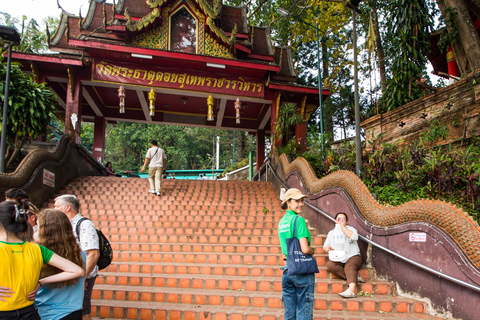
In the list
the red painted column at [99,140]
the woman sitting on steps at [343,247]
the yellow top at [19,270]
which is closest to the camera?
the yellow top at [19,270]

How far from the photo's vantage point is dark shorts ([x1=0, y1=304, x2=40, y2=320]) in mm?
2093

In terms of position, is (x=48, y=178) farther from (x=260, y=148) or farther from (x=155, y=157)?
→ (x=260, y=148)

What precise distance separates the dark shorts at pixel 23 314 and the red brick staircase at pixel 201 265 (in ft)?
7.57

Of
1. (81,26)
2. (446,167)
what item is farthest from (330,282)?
(81,26)

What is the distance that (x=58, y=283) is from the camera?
7.92 feet

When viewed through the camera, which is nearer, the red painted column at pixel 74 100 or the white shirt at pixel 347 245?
the white shirt at pixel 347 245

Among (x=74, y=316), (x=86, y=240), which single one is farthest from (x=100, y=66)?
(x=74, y=316)

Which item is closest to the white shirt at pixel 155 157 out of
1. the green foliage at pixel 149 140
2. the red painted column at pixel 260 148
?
the red painted column at pixel 260 148

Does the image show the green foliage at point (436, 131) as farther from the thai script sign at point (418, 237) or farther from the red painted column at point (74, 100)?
the red painted column at point (74, 100)

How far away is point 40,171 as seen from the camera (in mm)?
8297

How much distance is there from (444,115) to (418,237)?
5728 millimetres

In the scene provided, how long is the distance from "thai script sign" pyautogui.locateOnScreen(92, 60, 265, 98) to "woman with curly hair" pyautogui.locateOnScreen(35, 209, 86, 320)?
10.6 meters

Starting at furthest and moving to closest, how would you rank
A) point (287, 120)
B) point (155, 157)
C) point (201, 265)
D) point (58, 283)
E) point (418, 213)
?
point (287, 120)
point (155, 157)
point (201, 265)
point (418, 213)
point (58, 283)

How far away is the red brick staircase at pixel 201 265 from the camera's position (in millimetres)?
4473
